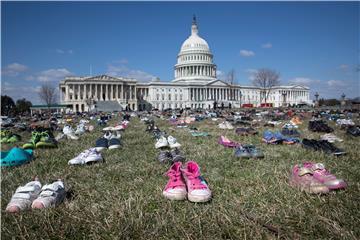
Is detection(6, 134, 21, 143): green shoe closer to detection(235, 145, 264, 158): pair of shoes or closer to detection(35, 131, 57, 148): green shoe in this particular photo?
detection(35, 131, 57, 148): green shoe

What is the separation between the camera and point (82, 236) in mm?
2320

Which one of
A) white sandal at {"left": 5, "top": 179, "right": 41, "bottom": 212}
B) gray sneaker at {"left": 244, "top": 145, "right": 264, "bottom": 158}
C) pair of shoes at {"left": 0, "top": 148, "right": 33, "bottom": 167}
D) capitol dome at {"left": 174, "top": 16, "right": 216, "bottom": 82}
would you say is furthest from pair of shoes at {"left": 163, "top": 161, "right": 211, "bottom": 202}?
capitol dome at {"left": 174, "top": 16, "right": 216, "bottom": 82}

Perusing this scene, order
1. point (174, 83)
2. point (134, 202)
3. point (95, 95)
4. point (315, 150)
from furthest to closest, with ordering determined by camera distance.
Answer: point (174, 83) → point (95, 95) → point (315, 150) → point (134, 202)

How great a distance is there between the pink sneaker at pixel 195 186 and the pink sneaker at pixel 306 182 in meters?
1.26

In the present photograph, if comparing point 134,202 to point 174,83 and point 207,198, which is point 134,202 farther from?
point 174,83

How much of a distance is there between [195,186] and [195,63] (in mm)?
115611

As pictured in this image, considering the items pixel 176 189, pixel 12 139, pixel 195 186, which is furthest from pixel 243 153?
pixel 12 139

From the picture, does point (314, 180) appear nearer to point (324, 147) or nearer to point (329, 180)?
point (329, 180)

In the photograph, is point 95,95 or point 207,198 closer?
point 207,198

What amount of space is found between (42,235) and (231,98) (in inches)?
4806

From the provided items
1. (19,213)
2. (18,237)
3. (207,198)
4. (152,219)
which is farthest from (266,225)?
(19,213)

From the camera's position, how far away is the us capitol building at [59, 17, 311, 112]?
331ft

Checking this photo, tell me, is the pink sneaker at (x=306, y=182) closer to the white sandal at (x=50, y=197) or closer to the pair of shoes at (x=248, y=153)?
the pair of shoes at (x=248, y=153)

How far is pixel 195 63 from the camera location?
380 ft
